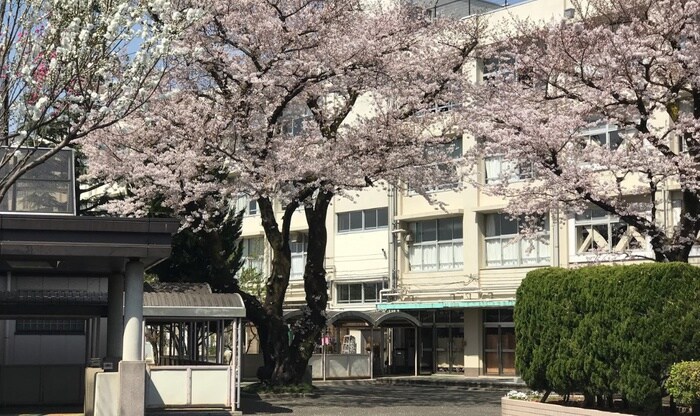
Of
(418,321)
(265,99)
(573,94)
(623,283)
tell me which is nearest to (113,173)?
(265,99)

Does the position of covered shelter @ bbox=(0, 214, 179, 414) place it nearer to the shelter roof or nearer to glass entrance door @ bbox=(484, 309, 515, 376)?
the shelter roof

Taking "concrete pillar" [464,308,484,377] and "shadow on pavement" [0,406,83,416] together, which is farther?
"concrete pillar" [464,308,484,377]

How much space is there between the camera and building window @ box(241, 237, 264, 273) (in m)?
52.4

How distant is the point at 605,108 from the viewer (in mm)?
22516

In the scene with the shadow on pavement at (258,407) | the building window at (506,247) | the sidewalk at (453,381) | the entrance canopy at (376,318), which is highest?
the building window at (506,247)

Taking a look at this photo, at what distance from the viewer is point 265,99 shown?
83.6 ft

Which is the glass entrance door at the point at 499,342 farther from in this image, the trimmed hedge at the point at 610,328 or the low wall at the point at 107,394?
the low wall at the point at 107,394

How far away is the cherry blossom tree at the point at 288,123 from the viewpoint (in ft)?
82.3

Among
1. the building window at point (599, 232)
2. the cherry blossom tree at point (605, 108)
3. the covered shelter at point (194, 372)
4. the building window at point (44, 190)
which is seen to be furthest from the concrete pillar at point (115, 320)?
the building window at point (599, 232)

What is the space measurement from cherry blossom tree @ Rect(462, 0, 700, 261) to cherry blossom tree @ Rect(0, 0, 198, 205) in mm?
11407

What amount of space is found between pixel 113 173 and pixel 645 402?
51.0ft

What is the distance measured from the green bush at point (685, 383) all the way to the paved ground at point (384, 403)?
22.1ft

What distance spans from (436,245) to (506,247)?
12.6 feet

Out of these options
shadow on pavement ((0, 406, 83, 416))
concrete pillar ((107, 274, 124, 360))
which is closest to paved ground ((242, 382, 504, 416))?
concrete pillar ((107, 274, 124, 360))
